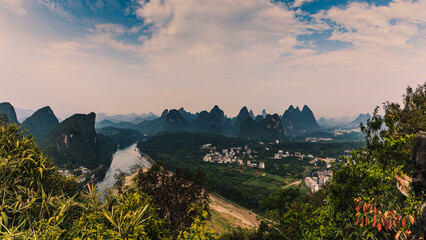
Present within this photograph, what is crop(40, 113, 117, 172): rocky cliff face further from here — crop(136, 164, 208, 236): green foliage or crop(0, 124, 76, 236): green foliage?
crop(136, 164, 208, 236): green foliage

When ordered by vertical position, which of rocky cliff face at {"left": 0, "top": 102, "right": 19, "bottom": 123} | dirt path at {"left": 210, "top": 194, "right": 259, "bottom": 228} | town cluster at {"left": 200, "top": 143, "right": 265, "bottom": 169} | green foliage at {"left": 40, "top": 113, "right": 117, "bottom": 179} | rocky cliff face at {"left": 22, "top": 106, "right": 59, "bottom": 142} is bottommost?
dirt path at {"left": 210, "top": 194, "right": 259, "bottom": 228}

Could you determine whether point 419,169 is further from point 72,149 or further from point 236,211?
point 72,149

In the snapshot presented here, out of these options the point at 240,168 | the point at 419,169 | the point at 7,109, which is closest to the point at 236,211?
the point at 240,168

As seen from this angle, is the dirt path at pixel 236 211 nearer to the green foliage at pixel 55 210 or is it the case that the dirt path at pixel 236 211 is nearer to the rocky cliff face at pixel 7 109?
the green foliage at pixel 55 210

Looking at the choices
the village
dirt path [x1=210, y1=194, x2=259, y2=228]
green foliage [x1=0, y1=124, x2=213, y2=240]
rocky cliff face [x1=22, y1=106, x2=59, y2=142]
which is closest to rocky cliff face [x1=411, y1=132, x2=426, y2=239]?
green foliage [x1=0, y1=124, x2=213, y2=240]

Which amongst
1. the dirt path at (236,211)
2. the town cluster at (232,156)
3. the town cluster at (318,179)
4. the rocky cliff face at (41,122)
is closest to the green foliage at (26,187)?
the dirt path at (236,211)

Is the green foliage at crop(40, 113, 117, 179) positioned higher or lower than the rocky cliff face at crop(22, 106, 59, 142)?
lower
